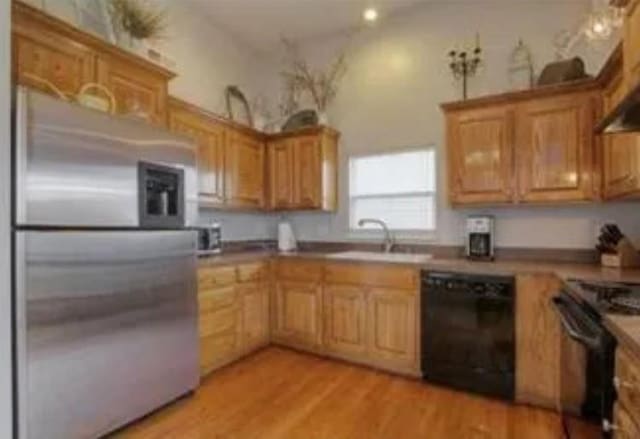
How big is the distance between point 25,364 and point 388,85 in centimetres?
352

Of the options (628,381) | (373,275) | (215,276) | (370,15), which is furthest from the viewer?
(370,15)

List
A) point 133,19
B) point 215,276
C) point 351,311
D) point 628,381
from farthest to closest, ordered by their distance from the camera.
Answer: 1. point 351,311
2. point 215,276
3. point 133,19
4. point 628,381

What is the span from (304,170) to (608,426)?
3.20m

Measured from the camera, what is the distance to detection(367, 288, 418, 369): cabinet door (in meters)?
3.17

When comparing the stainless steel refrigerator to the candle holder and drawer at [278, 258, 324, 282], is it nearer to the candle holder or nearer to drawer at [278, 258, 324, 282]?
drawer at [278, 258, 324, 282]

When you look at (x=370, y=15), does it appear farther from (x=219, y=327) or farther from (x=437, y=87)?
(x=219, y=327)

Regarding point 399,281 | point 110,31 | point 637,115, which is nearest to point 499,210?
point 399,281

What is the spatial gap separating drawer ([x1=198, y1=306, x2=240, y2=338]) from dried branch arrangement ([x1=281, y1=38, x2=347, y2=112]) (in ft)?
7.37

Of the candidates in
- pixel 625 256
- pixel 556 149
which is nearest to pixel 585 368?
pixel 625 256

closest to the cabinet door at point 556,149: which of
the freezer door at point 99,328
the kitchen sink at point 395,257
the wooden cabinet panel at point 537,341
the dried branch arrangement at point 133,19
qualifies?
the wooden cabinet panel at point 537,341

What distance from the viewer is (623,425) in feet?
4.01

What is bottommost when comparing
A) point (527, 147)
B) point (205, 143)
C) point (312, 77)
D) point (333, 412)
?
point (333, 412)

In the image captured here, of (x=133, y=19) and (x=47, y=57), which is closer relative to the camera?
(x=47, y=57)

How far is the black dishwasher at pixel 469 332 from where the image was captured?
2758 mm
